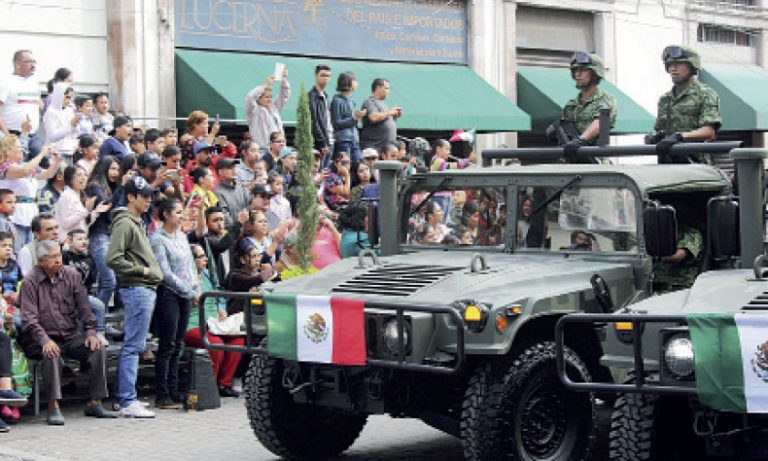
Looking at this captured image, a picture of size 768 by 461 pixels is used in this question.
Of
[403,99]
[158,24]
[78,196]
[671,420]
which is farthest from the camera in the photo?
[403,99]

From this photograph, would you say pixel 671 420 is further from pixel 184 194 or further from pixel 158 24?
pixel 158 24

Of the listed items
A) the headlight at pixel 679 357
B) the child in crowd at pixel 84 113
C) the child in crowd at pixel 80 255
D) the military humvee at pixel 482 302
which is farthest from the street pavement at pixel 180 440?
the child in crowd at pixel 84 113

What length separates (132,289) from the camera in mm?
11414

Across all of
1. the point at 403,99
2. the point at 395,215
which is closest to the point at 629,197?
the point at 395,215

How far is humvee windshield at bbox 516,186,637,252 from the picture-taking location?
901cm

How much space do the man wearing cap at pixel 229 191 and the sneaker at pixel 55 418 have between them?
3.34 metres

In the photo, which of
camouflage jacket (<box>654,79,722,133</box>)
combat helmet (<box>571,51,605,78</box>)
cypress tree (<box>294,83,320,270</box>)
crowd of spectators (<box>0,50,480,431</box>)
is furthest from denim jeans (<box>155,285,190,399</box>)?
camouflage jacket (<box>654,79,722,133</box>)

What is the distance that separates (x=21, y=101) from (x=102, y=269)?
9.72ft

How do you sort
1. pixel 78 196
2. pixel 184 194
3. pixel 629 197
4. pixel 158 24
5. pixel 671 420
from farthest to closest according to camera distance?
1. pixel 158 24
2. pixel 184 194
3. pixel 78 196
4. pixel 629 197
5. pixel 671 420

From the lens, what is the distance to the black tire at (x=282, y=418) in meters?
9.14

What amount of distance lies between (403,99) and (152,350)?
1029cm

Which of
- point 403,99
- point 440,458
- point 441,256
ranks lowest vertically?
point 440,458

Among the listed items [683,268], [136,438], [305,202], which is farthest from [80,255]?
[683,268]

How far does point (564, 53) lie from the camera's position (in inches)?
1050
